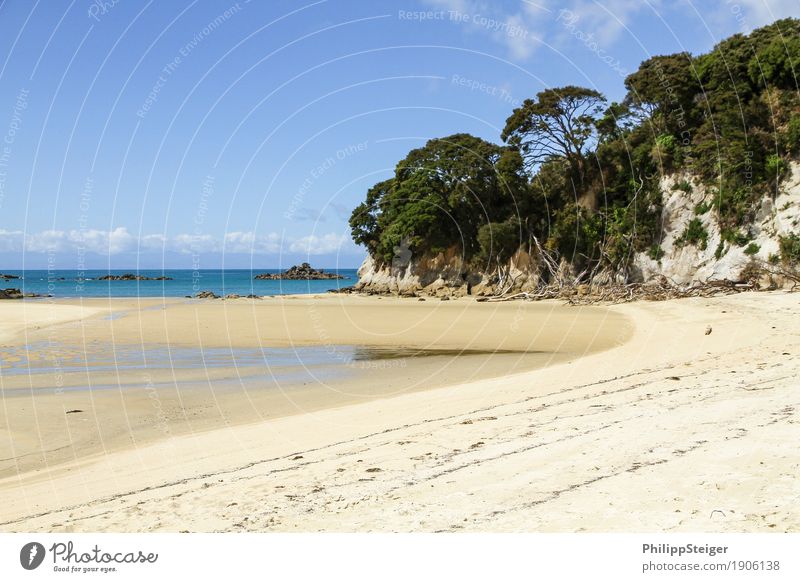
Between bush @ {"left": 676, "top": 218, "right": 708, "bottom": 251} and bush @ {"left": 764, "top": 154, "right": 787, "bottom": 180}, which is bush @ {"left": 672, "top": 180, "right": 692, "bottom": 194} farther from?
bush @ {"left": 764, "top": 154, "right": 787, "bottom": 180}

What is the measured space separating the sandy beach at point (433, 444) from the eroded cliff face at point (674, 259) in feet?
61.9

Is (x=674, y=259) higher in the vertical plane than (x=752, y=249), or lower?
lower

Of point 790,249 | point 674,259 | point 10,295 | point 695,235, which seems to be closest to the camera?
point 790,249

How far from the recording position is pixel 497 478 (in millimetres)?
5918

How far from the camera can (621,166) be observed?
145 ft

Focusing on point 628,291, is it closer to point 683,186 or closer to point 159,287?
point 683,186

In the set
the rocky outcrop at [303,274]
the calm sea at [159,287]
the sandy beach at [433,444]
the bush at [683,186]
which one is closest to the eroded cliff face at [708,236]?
the bush at [683,186]

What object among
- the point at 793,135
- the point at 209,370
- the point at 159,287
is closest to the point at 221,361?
the point at 209,370

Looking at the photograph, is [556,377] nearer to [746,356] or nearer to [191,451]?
[746,356]

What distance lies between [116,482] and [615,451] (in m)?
5.20

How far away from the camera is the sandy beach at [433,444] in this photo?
5172 millimetres

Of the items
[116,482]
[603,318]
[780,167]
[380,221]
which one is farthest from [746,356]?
[380,221]

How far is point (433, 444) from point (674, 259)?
119 ft

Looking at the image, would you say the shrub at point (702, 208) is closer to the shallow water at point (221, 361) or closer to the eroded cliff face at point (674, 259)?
the eroded cliff face at point (674, 259)
